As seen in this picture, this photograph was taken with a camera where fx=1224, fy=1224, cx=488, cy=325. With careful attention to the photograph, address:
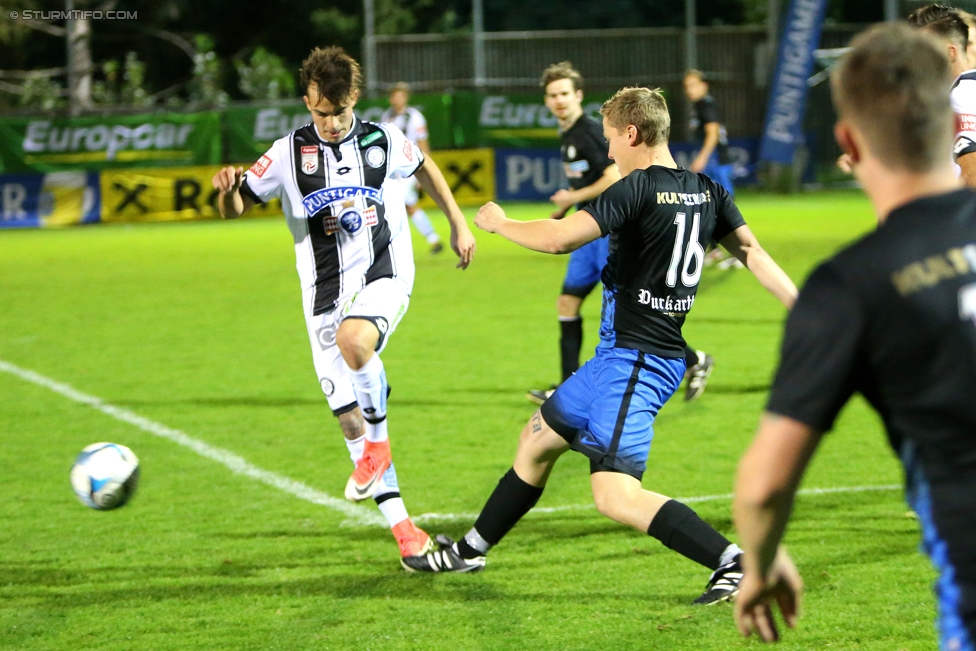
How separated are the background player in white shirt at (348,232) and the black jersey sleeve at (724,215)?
1503 millimetres

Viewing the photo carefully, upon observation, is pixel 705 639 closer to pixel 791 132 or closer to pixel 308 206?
pixel 308 206

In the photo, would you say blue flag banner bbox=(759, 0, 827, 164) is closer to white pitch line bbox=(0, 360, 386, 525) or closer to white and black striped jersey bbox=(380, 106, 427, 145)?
white and black striped jersey bbox=(380, 106, 427, 145)

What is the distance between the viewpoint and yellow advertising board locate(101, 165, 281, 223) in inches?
1024

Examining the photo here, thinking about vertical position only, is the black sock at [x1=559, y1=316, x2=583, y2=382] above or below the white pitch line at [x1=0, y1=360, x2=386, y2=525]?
above

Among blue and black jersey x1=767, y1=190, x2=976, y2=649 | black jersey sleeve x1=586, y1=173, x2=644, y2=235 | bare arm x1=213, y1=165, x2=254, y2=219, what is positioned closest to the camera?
blue and black jersey x1=767, y1=190, x2=976, y2=649

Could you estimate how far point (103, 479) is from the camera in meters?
5.31

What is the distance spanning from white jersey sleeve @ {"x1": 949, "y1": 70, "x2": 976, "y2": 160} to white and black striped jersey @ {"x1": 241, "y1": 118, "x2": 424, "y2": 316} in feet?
8.11

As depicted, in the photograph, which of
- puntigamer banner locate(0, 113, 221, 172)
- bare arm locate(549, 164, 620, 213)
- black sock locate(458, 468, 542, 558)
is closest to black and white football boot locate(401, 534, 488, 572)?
black sock locate(458, 468, 542, 558)

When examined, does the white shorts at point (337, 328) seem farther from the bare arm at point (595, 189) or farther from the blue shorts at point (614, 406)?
the bare arm at point (595, 189)

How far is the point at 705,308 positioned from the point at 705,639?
8.80 meters

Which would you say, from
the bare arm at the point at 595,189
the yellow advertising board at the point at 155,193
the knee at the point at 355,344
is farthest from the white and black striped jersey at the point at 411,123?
the knee at the point at 355,344

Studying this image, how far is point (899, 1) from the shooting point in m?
32.9

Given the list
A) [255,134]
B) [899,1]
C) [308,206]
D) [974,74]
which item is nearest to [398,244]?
[308,206]

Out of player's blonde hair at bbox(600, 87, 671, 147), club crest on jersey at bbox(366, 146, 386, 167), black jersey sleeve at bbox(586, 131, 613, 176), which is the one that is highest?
player's blonde hair at bbox(600, 87, 671, 147)
